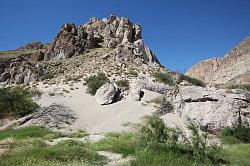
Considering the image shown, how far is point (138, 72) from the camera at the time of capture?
41.7 m

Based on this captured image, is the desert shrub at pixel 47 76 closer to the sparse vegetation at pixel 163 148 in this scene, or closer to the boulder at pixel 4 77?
the boulder at pixel 4 77

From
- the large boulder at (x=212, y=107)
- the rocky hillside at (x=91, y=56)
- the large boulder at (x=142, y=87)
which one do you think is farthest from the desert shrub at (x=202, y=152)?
the rocky hillside at (x=91, y=56)

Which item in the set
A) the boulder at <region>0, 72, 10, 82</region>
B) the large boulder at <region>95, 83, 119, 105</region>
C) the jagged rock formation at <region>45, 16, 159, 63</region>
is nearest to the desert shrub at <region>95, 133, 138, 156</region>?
the large boulder at <region>95, 83, 119, 105</region>

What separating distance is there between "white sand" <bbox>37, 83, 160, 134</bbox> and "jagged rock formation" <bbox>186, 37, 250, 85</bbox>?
62477 millimetres

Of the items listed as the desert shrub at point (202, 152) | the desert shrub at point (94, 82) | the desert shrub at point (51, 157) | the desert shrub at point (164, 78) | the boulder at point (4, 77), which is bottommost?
the desert shrub at point (51, 157)

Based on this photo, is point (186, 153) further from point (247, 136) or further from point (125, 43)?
point (125, 43)

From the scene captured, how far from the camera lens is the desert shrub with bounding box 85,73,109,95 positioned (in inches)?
1345

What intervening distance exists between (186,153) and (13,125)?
15662 millimetres

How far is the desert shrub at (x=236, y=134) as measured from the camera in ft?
66.9

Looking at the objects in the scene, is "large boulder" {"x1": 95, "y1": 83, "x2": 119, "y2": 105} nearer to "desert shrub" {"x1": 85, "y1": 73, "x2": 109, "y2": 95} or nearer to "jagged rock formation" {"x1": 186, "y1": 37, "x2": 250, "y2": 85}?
"desert shrub" {"x1": 85, "y1": 73, "x2": 109, "y2": 95}

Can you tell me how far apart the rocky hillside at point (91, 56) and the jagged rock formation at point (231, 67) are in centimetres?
4314

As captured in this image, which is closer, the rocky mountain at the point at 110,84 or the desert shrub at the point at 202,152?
the desert shrub at the point at 202,152

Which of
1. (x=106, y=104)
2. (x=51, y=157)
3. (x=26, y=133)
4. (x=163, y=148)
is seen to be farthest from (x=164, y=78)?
(x=51, y=157)

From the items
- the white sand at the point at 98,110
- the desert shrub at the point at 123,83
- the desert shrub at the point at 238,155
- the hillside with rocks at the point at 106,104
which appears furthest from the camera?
the desert shrub at the point at 123,83
